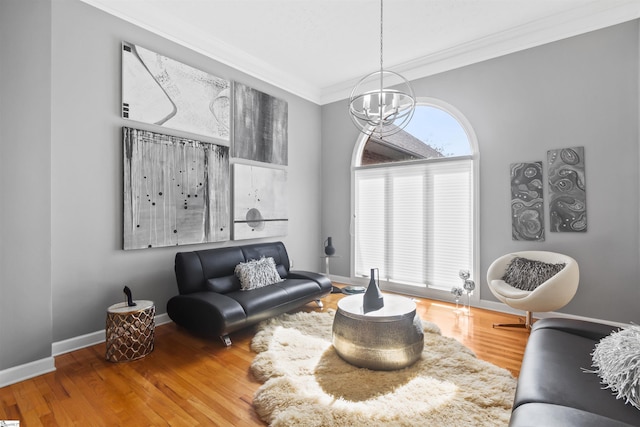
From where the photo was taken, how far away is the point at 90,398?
6.81 ft

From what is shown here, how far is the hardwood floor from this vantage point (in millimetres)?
1896

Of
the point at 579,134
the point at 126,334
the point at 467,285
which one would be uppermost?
the point at 579,134

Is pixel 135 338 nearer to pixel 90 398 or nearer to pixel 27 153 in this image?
pixel 90 398

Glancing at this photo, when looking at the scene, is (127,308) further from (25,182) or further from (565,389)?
(565,389)

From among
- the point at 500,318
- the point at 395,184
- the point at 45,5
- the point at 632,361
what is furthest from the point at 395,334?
the point at 45,5

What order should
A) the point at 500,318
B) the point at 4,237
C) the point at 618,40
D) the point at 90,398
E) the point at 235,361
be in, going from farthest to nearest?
the point at 500,318
the point at 618,40
the point at 235,361
the point at 4,237
the point at 90,398

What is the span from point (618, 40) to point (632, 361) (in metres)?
3.51

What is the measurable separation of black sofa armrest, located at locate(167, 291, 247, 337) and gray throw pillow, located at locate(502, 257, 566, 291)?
2.87 meters

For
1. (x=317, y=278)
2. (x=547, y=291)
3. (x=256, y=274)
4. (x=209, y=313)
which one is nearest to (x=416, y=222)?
(x=317, y=278)

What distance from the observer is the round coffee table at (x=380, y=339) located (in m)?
2.34

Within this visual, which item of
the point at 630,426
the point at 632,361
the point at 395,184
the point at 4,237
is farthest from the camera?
the point at 395,184

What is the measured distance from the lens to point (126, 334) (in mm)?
2586

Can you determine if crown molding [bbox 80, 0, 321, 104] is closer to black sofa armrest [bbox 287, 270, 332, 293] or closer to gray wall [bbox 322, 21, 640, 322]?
gray wall [bbox 322, 21, 640, 322]

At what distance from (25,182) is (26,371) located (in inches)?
55.3
